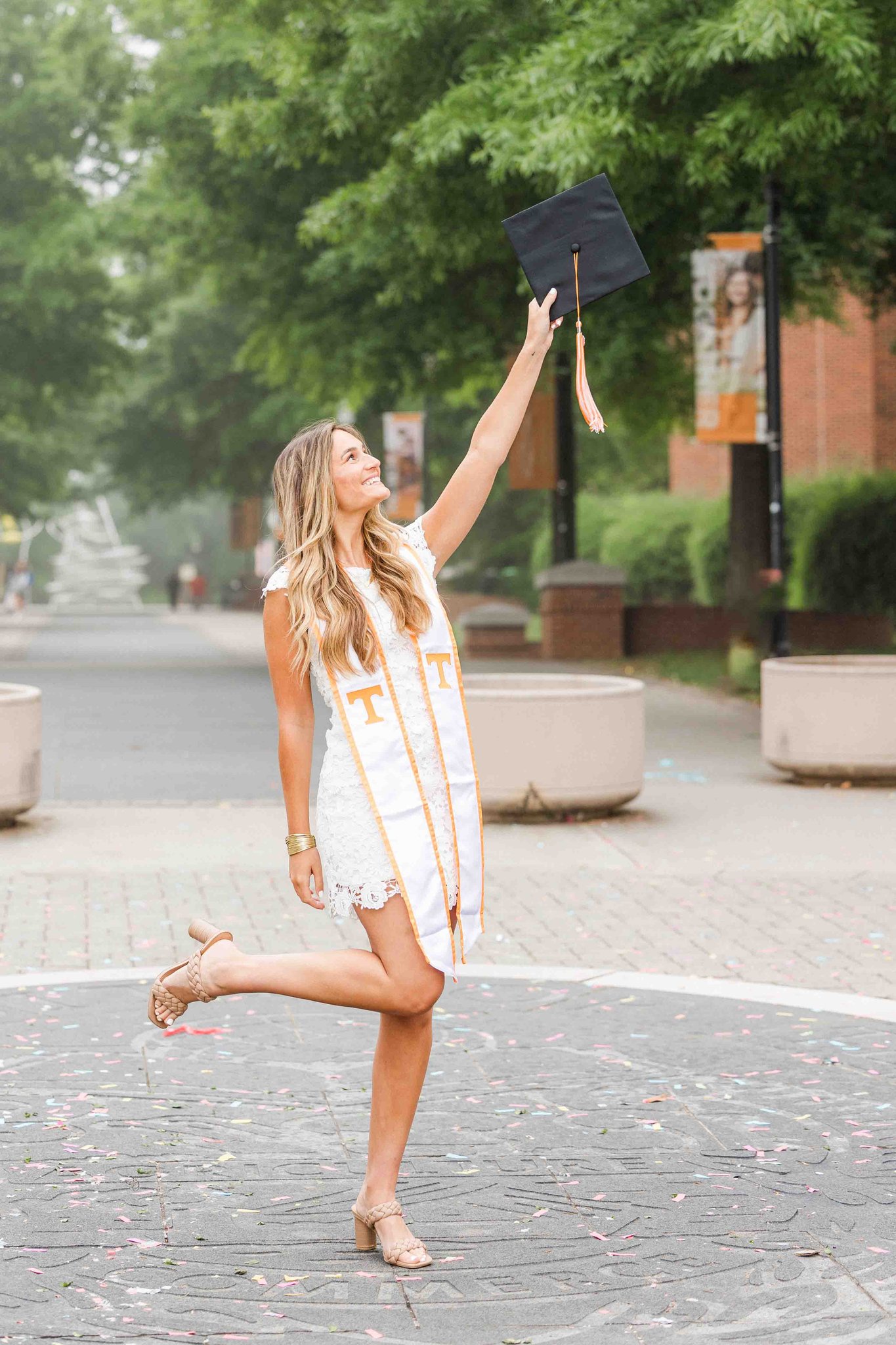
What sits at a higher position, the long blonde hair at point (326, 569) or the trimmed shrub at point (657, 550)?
the long blonde hair at point (326, 569)

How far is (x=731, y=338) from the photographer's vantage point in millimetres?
17125

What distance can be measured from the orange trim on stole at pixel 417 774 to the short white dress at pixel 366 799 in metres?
0.01

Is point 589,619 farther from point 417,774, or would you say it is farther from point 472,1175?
point 417,774

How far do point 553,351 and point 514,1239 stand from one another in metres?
20.6

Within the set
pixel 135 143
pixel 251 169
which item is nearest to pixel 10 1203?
pixel 251 169

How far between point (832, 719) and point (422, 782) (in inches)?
326

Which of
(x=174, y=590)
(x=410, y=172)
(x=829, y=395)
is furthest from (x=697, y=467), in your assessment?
(x=174, y=590)

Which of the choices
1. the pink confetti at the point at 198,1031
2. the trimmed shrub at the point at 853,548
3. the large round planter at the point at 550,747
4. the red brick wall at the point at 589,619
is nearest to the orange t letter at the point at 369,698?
the pink confetti at the point at 198,1031

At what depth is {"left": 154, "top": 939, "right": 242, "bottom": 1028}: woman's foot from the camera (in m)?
4.06

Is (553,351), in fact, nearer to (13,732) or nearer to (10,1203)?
(13,732)

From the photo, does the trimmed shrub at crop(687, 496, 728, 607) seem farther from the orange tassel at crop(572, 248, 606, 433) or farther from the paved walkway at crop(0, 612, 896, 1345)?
the orange tassel at crop(572, 248, 606, 433)

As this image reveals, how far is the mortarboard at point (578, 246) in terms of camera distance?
4277 millimetres

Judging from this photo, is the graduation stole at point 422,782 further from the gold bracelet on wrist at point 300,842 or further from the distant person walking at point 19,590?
the distant person walking at point 19,590

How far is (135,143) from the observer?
25797 mm
